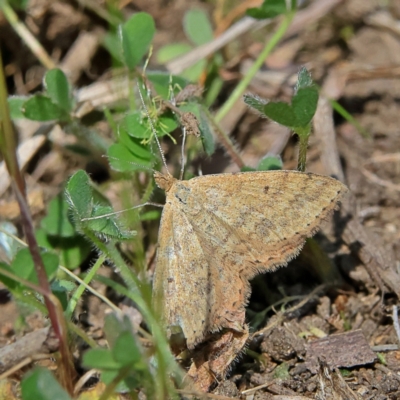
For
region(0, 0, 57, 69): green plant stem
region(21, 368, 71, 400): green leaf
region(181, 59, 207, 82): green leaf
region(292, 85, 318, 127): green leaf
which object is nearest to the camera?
region(21, 368, 71, 400): green leaf

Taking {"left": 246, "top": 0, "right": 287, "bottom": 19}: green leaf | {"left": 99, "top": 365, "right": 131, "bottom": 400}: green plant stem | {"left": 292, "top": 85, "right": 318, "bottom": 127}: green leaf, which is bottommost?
{"left": 99, "top": 365, "right": 131, "bottom": 400}: green plant stem

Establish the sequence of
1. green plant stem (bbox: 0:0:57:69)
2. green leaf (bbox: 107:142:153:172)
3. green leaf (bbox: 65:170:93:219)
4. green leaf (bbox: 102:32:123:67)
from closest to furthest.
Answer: green leaf (bbox: 65:170:93:219), green leaf (bbox: 107:142:153:172), green leaf (bbox: 102:32:123:67), green plant stem (bbox: 0:0:57:69)

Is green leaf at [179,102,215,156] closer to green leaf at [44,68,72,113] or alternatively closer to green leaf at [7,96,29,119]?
green leaf at [44,68,72,113]

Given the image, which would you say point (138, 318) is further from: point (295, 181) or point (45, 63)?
point (45, 63)

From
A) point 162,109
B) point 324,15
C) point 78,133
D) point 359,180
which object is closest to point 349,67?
point 324,15

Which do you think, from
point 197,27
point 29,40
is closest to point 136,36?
point 197,27

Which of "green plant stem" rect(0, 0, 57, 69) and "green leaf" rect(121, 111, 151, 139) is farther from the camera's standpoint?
"green plant stem" rect(0, 0, 57, 69)

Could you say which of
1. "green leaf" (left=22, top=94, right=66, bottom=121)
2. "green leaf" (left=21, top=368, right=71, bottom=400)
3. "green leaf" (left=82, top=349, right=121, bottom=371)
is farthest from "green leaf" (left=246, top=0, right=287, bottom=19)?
"green leaf" (left=21, top=368, right=71, bottom=400)

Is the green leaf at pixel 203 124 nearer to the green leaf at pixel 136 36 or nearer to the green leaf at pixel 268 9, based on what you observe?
the green leaf at pixel 136 36
